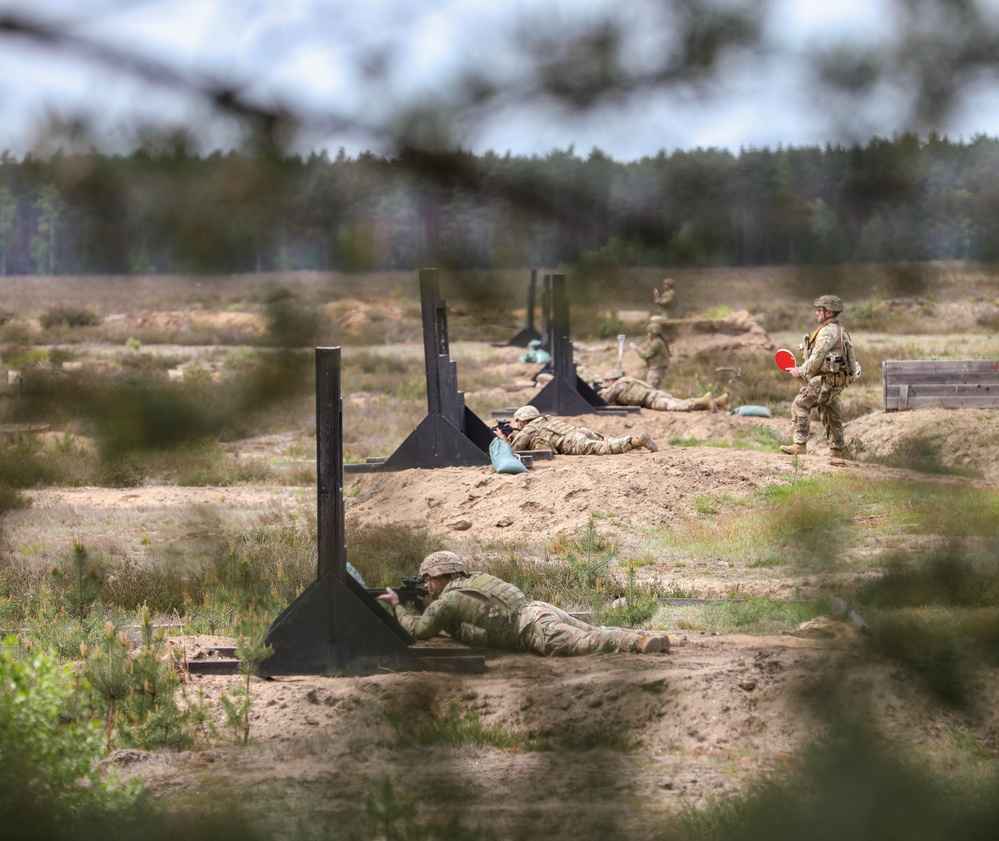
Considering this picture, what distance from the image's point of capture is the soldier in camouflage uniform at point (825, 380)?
1156 centimetres

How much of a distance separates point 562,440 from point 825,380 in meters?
2.73

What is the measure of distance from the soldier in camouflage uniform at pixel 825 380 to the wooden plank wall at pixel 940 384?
101 inches

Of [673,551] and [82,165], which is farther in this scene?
[673,551]

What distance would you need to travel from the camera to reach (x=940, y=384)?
15.0 m

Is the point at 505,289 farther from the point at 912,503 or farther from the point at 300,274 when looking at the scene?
the point at 912,503

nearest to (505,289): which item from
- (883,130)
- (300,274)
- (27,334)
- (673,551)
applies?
(300,274)

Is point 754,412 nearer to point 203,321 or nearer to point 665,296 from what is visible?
point 665,296

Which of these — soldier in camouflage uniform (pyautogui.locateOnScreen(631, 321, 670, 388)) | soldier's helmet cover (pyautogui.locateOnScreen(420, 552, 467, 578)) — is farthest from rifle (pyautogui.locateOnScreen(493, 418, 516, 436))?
soldier's helmet cover (pyautogui.locateOnScreen(420, 552, 467, 578))

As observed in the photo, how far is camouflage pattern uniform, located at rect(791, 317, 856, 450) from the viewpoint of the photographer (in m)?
11.6

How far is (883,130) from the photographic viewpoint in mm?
1523

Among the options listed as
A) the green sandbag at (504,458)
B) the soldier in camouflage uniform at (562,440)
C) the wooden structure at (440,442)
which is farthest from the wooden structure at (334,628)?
the soldier in camouflage uniform at (562,440)

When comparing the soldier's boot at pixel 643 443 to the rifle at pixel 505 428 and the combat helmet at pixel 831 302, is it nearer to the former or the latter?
the rifle at pixel 505 428

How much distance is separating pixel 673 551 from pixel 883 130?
868cm

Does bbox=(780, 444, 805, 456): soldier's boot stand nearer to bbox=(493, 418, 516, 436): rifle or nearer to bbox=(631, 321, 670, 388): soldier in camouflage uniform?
bbox=(493, 418, 516, 436): rifle
